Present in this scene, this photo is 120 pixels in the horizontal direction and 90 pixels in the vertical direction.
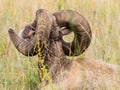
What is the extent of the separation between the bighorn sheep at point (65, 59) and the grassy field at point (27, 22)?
53 centimetres

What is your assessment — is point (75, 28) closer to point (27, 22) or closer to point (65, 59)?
point (65, 59)

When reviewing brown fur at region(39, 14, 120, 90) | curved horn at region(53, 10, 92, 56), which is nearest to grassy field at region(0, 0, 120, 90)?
brown fur at region(39, 14, 120, 90)

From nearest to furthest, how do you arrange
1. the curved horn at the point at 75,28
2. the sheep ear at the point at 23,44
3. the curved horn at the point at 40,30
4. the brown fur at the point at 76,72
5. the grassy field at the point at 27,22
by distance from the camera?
1. the brown fur at the point at 76,72
2. the curved horn at the point at 40,30
3. the sheep ear at the point at 23,44
4. the curved horn at the point at 75,28
5. the grassy field at the point at 27,22

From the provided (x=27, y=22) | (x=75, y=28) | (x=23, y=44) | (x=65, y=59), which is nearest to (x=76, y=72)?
(x=65, y=59)

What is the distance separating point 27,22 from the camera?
10.8m

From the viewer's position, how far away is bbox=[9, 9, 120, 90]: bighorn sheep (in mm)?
7328

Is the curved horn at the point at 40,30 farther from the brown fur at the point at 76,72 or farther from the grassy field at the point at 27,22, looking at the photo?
the grassy field at the point at 27,22

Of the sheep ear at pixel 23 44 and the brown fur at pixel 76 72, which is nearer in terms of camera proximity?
the brown fur at pixel 76 72

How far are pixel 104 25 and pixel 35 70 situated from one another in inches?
96.4

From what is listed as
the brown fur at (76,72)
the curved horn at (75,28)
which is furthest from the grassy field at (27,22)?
the curved horn at (75,28)

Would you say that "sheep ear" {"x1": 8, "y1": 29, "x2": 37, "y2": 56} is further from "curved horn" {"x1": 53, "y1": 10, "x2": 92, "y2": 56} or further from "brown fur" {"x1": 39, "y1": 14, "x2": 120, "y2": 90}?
"curved horn" {"x1": 53, "y1": 10, "x2": 92, "y2": 56}

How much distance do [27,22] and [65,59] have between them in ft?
10.5

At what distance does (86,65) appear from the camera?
7.52 metres

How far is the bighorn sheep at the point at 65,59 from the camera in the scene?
7.33 metres
